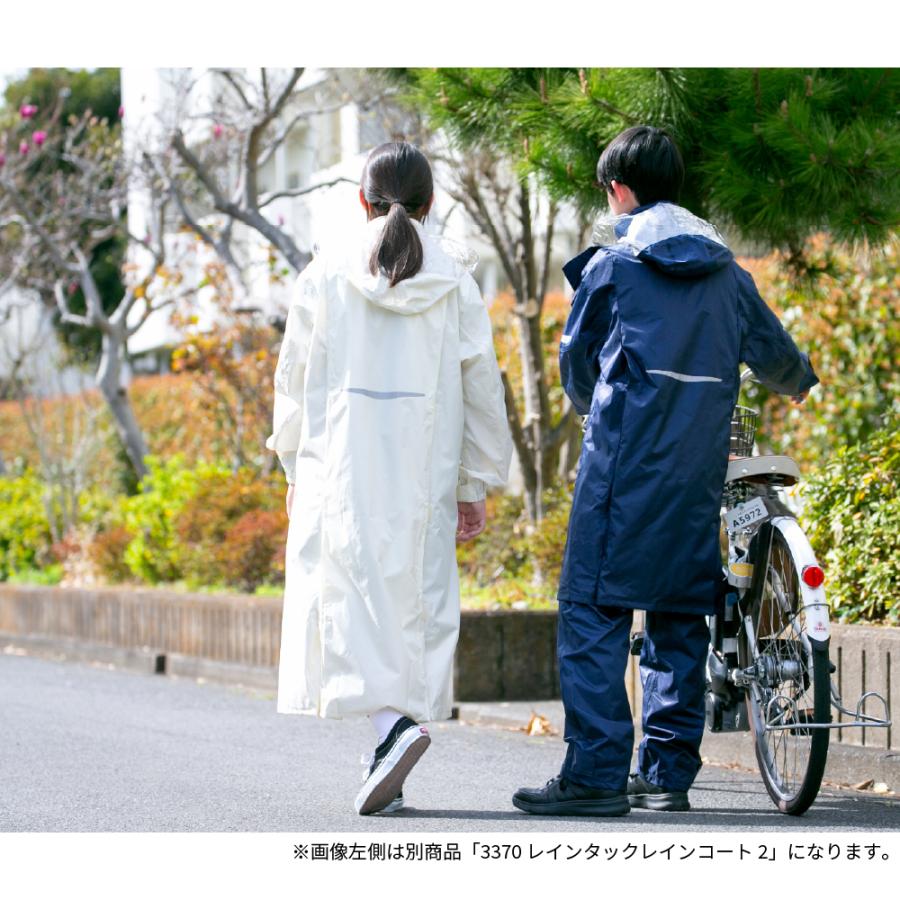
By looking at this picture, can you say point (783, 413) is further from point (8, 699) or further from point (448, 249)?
point (448, 249)

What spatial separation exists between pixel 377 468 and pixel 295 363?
411 millimetres

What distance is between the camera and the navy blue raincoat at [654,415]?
162 inches

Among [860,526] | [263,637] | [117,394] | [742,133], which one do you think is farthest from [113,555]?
[860,526]

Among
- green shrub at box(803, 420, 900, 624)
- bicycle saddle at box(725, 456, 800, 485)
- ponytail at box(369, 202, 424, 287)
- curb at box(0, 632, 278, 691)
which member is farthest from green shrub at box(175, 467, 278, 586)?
bicycle saddle at box(725, 456, 800, 485)

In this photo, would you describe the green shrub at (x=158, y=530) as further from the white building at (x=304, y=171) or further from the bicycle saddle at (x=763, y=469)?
the bicycle saddle at (x=763, y=469)

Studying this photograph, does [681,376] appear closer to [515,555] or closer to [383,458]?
[383,458]

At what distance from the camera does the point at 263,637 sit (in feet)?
27.3

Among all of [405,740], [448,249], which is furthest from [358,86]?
[405,740]

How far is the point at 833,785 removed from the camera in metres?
4.93

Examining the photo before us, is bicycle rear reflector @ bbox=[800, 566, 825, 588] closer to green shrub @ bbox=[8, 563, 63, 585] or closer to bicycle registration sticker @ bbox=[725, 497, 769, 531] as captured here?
bicycle registration sticker @ bbox=[725, 497, 769, 531]

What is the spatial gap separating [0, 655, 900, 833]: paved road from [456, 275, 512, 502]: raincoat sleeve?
100 cm

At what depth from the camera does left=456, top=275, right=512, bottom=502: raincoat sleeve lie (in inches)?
174

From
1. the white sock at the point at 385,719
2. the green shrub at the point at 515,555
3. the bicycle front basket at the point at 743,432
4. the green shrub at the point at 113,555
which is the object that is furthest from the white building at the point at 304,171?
the green shrub at the point at 113,555

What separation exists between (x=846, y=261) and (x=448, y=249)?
22.7ft
